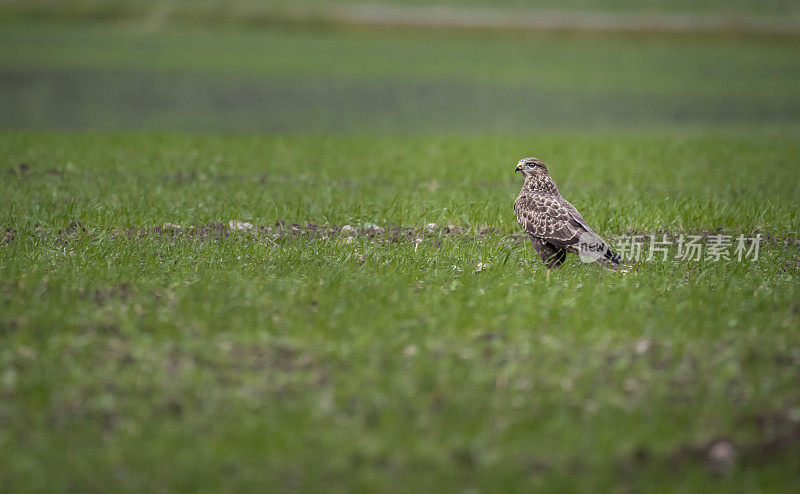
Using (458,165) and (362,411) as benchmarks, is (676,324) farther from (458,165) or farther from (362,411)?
(458,165)

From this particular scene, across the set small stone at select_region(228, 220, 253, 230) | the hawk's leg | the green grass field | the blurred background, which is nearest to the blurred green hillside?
the blurred background

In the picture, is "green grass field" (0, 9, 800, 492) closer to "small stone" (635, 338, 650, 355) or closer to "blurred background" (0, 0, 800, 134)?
"small stone" (635, 338, 650, 355)

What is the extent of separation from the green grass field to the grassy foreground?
0.03m

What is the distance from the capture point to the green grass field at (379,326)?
6.47 meters

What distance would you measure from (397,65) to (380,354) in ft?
149

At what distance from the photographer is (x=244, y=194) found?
49.6ft

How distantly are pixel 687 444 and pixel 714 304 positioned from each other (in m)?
2.91

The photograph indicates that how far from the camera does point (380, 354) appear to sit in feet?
26.0

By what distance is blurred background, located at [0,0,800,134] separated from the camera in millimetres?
33188

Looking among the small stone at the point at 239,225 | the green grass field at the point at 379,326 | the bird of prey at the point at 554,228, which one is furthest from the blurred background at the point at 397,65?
the bird of prey at the point at 554,228

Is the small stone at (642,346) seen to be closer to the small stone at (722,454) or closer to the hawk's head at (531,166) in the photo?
the small stone at (722,454)

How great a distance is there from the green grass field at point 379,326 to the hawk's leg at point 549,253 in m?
0.15

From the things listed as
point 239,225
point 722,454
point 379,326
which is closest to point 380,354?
point 379,326

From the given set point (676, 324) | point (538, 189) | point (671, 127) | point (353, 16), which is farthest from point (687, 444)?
point (353, 16)
